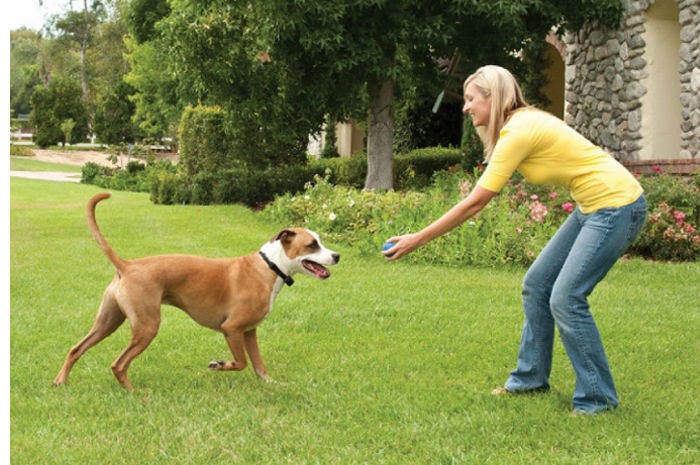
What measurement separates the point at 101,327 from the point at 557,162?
9.35ft

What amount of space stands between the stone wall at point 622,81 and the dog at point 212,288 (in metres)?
9.60

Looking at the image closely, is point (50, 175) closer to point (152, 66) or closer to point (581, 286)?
point (152, 66)

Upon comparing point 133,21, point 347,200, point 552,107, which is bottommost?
point 347,200

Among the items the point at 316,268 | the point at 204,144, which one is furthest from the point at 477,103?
the point at 204,144

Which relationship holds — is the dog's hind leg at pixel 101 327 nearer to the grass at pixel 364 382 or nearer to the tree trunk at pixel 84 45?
the grass at pixel 364 382

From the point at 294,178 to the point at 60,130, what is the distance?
3569 centimetres

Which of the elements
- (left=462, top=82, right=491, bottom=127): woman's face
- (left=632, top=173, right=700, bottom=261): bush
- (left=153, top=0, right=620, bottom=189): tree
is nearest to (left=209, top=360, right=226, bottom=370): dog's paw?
(left=462, top=82, right=491, bottom=127): woman's face

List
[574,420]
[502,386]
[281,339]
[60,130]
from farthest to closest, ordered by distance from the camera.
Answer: [60,130] < [281,339] < [502,386] < [574,420]

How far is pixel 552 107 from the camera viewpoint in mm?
21828

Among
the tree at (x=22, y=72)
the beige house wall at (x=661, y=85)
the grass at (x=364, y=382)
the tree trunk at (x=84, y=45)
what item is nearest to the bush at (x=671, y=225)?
the grass at (x=364, y=382)

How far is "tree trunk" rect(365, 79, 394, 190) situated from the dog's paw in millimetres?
10815

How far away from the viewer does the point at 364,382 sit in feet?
17.1

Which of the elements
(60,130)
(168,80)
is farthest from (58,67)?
(168,80)

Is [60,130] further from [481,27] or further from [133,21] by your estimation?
[481,27]
